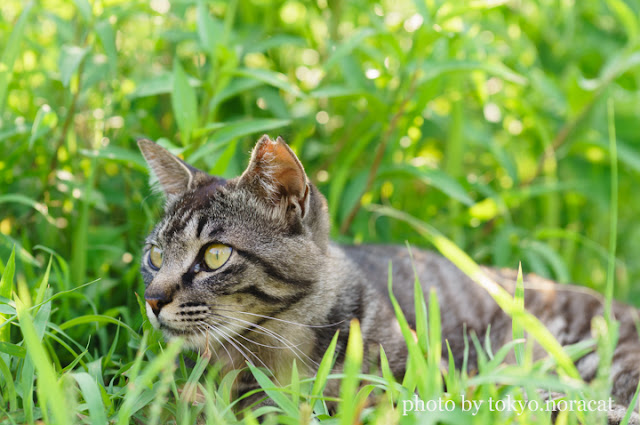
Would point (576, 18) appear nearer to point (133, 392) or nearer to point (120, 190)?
point (120, 190)

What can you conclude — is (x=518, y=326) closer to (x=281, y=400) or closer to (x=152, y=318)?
(x=281, y=400)

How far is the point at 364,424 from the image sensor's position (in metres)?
1.62

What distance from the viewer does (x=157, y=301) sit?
5.39 ft

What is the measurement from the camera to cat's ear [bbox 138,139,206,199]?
1969mm

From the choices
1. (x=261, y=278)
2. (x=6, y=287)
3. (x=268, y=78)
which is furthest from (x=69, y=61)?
(x=261, y=278)

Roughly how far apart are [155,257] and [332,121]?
1559mm

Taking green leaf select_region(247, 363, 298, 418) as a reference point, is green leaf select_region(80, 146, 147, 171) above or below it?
above

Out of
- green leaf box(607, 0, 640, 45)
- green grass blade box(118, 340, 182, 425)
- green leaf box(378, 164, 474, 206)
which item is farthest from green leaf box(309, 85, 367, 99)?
green grass blade box(118, 340, 182, 425)

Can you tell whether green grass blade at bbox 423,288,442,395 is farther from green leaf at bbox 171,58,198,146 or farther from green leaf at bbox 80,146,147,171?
green leaf at bbox 80,146,147,171

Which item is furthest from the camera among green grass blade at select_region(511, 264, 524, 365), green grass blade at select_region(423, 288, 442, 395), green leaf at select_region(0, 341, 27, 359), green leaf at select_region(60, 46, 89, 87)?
green leaf at select_region(60, 46, 89, 87)

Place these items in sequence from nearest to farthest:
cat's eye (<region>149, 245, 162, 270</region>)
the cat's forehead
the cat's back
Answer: the cat's forehead
cat's eye (<region>149, 245, 162, 270</region>)
the cat's back

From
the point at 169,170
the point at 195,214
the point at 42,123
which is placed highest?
the point at 42,123

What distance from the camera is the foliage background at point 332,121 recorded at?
2.25 metres

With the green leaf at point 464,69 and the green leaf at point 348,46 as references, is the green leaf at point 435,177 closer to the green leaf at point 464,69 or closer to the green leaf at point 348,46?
the green leaf at point 464,69
